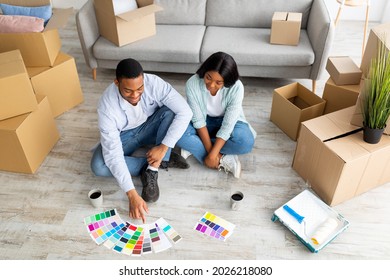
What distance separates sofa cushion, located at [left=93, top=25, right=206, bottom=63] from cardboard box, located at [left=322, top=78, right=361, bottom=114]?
100 centimetres

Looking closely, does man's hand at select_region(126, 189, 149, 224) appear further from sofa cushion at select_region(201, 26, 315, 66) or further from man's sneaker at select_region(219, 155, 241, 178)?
sofa cushion at select_region(201, 26, 315, 66)

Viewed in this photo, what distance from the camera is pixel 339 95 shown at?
244cm

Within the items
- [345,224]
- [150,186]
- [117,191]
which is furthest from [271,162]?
[117,191]

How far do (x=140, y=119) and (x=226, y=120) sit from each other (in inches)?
20.7

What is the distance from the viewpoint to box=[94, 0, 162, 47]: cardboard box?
2729mm

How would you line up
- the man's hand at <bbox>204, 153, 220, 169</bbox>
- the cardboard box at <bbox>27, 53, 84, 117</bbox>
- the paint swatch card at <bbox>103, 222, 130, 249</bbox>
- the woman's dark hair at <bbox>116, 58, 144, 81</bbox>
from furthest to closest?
the cardboard box at <bbox>27, 53, 84, 117</bbox> < the man's hand at <bbox>204, 153, 220, 169</bbox> < the paint swatch card at <bbox>103, 222, 130, 249</bbox> < the woman's dark hair at <bbox>116, 58, 144, 81</bbox>

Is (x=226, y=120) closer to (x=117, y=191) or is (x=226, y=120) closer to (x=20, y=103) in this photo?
(x=117, y=191)

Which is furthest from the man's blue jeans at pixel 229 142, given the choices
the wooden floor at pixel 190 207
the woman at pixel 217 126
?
the wooden floor at pixel 190 207

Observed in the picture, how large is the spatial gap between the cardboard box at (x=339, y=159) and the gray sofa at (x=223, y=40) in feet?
2.40

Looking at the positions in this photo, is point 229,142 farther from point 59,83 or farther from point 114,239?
point 59,83

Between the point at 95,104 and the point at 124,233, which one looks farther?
the point at 95,104

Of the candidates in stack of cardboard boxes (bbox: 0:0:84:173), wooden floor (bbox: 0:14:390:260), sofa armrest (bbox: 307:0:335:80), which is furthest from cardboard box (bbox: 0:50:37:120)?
sofa armrest (bbox: 307:0:335:80)

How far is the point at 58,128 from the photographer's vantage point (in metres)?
2.66

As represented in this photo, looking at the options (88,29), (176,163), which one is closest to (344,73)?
(176,163)
